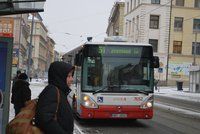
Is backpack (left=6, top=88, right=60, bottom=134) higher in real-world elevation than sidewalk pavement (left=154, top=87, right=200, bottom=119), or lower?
higher

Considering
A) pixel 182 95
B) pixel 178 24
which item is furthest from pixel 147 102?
pixel 178 24

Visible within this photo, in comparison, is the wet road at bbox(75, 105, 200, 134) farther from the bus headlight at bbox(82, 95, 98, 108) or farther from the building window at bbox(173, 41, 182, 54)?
the building window at bbox(173, 41, 182, 54)

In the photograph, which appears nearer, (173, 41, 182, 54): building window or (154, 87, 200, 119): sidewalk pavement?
(154, 87, 200, 119): sidewalk pavement

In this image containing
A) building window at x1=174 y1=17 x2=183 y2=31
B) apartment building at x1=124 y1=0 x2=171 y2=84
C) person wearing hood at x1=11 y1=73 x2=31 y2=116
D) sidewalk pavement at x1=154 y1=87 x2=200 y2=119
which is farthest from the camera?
building window at x1=174 y1=17 x2=183 y2=31

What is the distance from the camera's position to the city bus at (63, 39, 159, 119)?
1658 cm

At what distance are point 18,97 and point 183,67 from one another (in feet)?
232

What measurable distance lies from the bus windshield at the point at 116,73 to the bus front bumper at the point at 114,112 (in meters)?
0.55

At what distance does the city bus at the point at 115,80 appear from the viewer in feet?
54.4

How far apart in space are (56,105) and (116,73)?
473 inches

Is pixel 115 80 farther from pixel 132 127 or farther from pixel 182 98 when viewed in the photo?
pixel 182 98

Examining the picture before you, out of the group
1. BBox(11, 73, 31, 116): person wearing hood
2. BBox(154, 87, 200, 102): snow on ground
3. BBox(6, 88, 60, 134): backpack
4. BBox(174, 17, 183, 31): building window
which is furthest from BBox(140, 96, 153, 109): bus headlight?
BBox(174, 17, 183, 31): building window

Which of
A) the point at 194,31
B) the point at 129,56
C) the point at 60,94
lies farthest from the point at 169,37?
the point at 60,94

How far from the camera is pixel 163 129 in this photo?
16.8m

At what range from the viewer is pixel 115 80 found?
54.9ft
